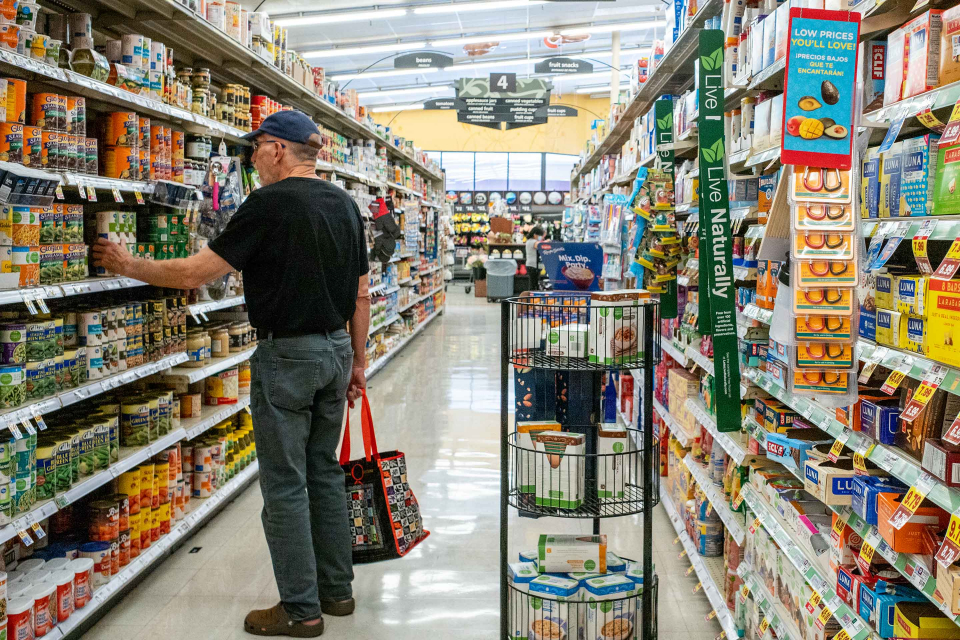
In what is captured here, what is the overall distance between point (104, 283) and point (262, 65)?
2.28 meters

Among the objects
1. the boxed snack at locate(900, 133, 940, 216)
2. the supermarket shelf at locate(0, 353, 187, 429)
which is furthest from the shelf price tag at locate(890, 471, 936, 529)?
the supermarket shelf at locate(0, 353, 187, 429)

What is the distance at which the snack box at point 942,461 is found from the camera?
1.58 meters

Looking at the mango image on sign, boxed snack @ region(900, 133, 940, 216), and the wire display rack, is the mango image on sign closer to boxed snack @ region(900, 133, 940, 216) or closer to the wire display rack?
boxed snack @ region(900, 133, 940, 216)

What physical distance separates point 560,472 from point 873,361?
1033mm

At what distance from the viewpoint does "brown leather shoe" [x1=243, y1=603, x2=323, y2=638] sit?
298 centimetres

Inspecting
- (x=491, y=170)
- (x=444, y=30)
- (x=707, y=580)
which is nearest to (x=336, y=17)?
(x=444, y=30)

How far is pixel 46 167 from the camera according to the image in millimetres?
2758

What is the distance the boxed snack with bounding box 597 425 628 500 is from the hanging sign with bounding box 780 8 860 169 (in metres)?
1.14

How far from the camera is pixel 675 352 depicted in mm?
4145

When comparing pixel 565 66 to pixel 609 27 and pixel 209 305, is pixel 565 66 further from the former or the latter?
pixel 209 305

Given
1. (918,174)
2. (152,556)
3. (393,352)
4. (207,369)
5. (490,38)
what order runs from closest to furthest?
(918,174)
(152,556)
(207,369)
(393,352)
(490,38)

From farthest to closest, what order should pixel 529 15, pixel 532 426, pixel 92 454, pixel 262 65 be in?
1. pixel 529 15
2. pixel 262 65
3. pixel 92 454
4. pixel 532 426

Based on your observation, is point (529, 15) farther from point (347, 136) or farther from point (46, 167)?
point (46, 167)

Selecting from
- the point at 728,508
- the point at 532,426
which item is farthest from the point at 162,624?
the point at 728,508
